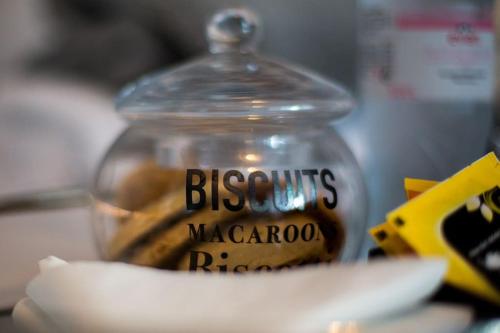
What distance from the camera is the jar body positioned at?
33 cm

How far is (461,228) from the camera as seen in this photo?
26 cm

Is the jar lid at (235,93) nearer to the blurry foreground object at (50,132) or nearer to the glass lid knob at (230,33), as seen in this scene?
the glass lid knob at (230,33)

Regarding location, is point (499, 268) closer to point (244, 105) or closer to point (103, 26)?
point (244, 105)

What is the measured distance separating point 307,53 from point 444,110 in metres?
0.23

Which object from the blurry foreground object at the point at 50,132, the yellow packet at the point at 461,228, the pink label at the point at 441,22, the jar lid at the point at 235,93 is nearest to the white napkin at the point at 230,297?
the yellow packet at the point at 461,228

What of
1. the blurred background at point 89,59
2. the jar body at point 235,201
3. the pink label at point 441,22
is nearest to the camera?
the jar body at point 235,201

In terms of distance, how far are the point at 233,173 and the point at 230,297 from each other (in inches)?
4.9

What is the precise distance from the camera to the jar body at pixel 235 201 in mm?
333

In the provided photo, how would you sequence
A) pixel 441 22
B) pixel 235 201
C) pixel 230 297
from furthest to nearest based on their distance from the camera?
1. pixel 441 22
2. pixel 235 201
3. pixel 230 297

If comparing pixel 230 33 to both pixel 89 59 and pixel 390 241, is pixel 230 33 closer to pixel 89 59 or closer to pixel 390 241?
pixel 390 241

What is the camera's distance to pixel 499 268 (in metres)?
0.25

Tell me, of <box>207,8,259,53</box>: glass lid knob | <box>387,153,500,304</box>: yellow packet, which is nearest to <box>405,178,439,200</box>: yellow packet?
<box>387,153,500,304</box>: yellow packet

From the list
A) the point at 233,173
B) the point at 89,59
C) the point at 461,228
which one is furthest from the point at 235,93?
the point at 89,59

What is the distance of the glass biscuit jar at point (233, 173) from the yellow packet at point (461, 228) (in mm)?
86
